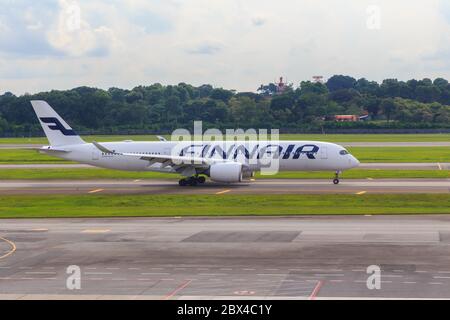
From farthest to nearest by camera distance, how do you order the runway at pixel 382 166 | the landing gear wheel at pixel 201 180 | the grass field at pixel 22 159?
the grass field at pixel 22 159
the runway at pixel 382 166
the landing gear wheel at pixel 201 180

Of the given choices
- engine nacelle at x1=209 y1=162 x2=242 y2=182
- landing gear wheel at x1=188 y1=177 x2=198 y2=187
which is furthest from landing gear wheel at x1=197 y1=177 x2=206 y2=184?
engine nacelle at x1=209 y1=162 x2=242 y2=182

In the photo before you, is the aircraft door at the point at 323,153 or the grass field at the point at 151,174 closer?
the aircraft door at the point at 323,153

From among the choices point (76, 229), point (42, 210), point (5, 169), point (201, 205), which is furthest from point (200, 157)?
point (5, 169)

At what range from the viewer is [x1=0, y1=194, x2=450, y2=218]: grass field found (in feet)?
147

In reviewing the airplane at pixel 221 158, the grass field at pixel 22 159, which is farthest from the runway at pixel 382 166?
the airplane at pixel 221 158

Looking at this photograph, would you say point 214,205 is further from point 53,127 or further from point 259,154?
point 53,127

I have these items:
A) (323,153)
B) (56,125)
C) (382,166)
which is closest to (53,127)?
(56,125)

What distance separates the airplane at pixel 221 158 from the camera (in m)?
60.9

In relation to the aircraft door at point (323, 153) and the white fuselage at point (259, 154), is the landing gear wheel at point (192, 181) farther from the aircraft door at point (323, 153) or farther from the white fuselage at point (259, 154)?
the aircraft door at point (323, 153)

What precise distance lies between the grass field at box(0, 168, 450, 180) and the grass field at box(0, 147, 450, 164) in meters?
17.6

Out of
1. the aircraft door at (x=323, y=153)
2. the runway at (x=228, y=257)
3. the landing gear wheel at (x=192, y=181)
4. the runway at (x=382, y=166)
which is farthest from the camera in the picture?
the runway at (x=382, y=166)

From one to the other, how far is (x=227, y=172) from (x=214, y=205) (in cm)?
1090

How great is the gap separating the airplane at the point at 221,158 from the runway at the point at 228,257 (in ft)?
61.7
